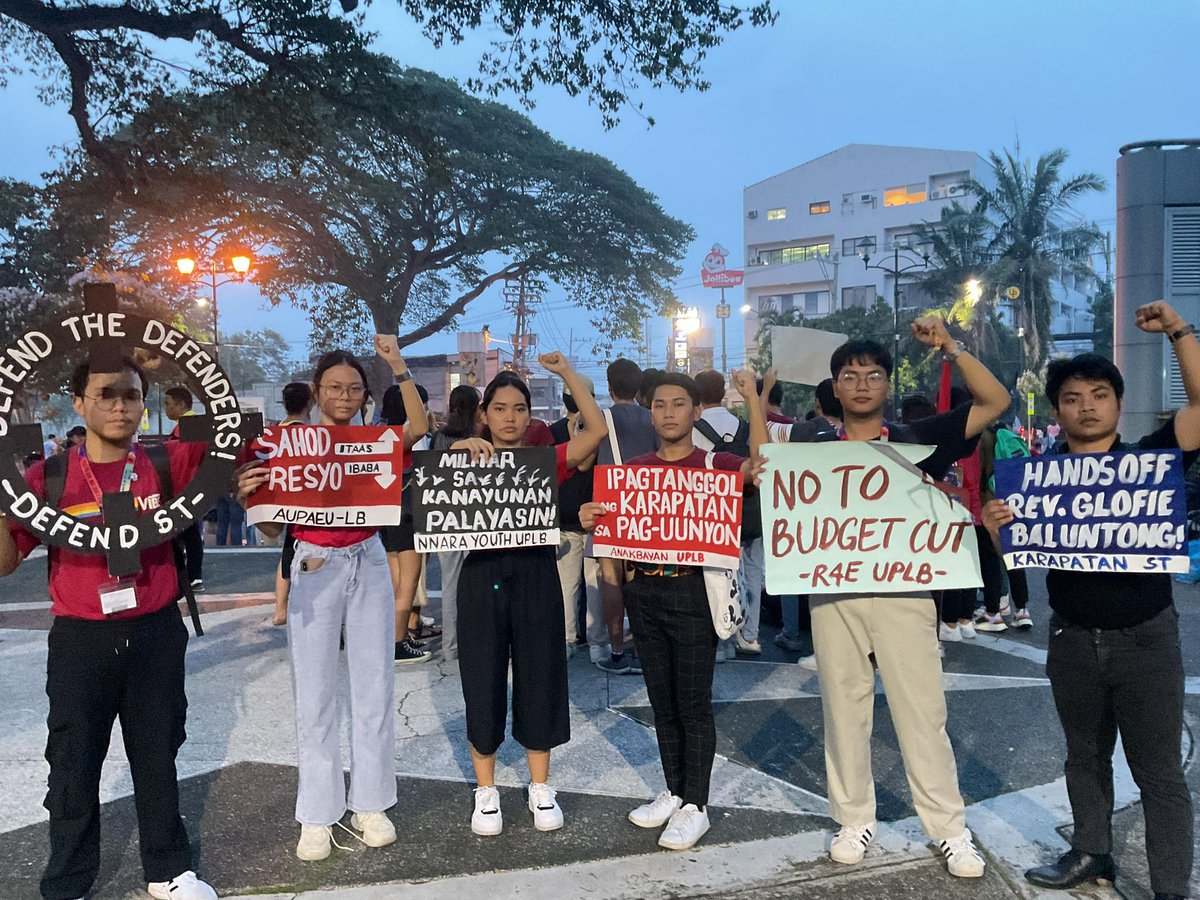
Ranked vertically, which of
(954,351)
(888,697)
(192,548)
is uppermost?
(954,351)

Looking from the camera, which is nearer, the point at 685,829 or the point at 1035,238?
the point at 685,829

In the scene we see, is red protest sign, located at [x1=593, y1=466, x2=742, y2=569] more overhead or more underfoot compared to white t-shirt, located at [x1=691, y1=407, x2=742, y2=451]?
more underfoot

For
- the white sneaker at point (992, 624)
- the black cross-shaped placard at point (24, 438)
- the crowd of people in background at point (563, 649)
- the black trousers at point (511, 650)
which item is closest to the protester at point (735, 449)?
the white sneaker at point (992, 624)

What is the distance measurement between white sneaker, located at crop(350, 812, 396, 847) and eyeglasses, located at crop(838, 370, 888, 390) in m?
2.61

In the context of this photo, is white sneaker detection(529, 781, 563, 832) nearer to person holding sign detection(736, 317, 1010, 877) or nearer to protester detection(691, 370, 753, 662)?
person holding sign detection(736, 317, 1010, 877)

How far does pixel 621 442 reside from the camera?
248 inches

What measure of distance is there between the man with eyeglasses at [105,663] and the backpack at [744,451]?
2.32 m

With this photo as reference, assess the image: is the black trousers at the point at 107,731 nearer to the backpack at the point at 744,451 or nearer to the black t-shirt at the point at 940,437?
the backpack at the point at 744,451

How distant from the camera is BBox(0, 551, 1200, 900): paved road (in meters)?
3.44

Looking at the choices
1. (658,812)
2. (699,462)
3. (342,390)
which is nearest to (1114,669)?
(699,462)

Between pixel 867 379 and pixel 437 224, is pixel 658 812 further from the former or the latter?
pixel 437 224

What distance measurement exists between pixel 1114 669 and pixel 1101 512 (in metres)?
0.55

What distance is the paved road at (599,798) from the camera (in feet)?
11.3

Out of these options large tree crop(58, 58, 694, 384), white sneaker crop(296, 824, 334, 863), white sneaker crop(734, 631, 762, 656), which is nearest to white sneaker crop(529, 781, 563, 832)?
white sneaker crop(296, 824, 334, 863)
